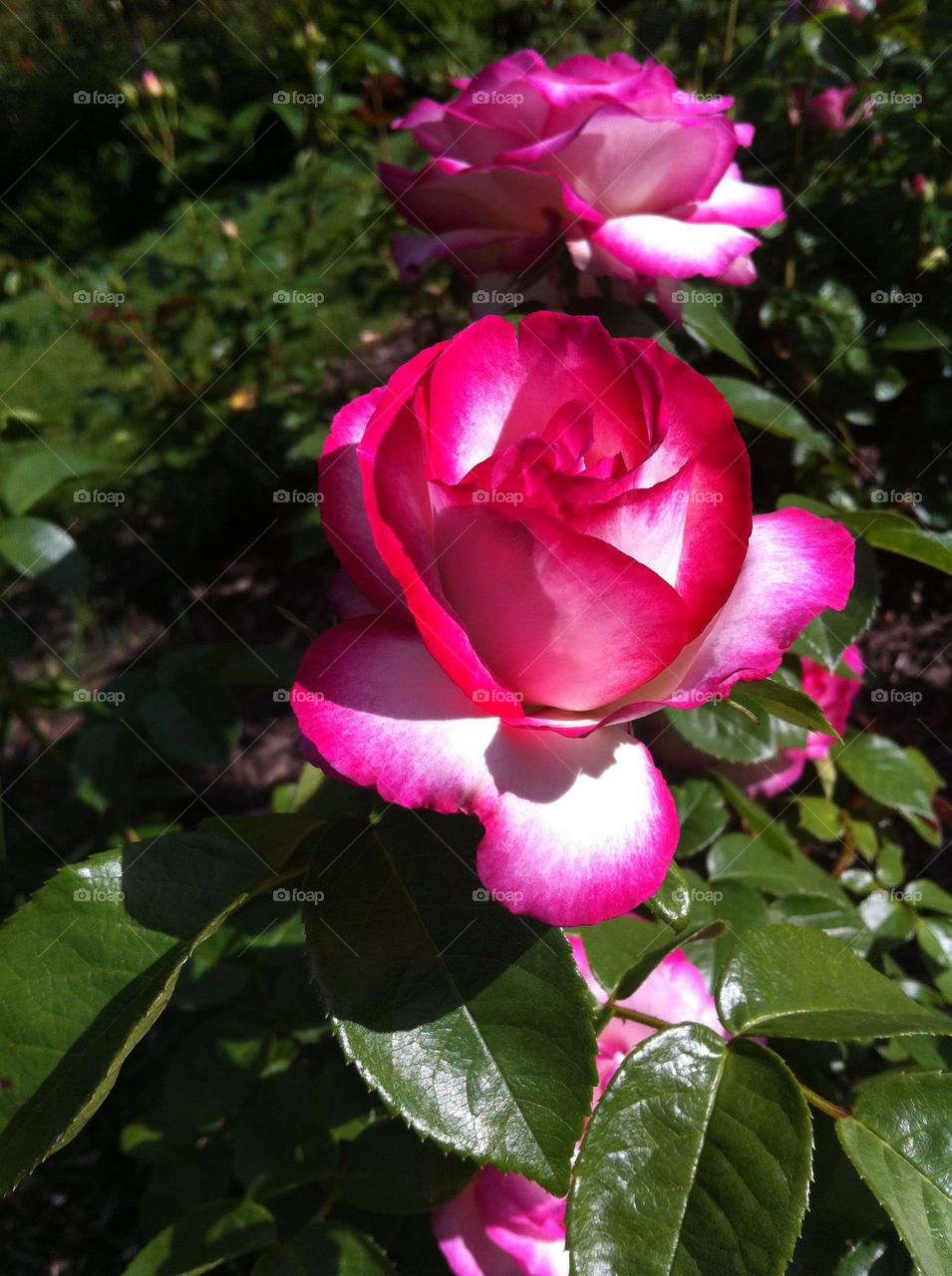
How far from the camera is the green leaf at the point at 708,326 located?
3.26 feet

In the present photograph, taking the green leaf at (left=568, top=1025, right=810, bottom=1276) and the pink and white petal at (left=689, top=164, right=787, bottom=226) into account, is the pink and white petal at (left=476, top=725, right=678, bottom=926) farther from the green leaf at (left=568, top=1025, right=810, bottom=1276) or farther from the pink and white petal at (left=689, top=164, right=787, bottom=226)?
the pink and white petal at (left=689, top=164, right=787, bottom=226)

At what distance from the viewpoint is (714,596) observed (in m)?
0.53

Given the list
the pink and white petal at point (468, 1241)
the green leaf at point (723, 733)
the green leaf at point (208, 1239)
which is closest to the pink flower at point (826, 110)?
the green leaf at point (723, 733)

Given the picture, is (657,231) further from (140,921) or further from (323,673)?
(140,921)

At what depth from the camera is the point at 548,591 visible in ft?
1.65

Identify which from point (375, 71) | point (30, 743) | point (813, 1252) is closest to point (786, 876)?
point (813, 1252)

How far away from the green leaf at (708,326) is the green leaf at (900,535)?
8.1 inches

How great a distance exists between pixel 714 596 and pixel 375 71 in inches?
95.9

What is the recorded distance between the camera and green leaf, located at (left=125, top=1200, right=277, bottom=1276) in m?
0.82
